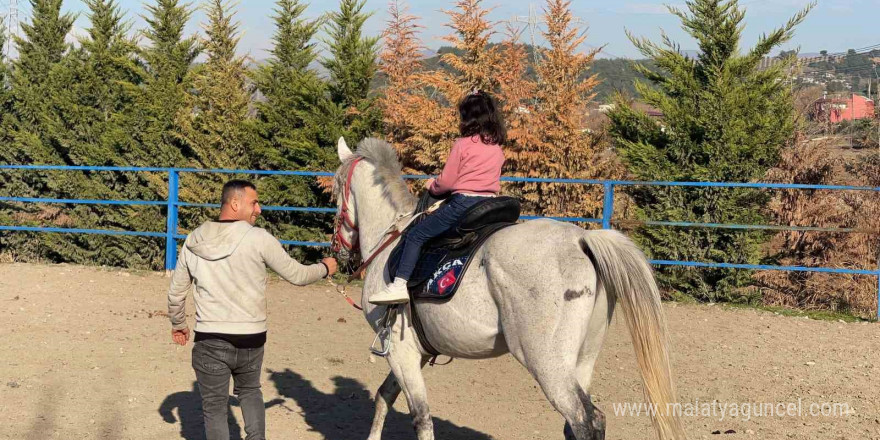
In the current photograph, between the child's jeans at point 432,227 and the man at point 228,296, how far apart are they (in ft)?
1.82

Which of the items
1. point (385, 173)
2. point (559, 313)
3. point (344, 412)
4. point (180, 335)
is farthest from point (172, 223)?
point (559, 313)

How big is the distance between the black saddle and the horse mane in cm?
51

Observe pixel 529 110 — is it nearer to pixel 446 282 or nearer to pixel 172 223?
pixel 172 223

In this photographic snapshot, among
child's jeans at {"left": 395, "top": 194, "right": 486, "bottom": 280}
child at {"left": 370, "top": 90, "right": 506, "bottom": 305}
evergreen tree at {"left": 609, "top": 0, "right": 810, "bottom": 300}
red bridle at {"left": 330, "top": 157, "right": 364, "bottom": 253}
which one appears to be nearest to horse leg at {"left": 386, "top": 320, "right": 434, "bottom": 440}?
child at {"left": 370, "top": 90, "right": 506, "bottom": 305}

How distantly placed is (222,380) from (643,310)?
1995 millimetres

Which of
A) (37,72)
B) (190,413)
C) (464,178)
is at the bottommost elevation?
(190,413)

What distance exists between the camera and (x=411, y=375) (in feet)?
13.8

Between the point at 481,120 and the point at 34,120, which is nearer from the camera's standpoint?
the point at 481,120

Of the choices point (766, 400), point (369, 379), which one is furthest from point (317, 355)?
point (766, 400)

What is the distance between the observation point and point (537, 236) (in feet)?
12.6

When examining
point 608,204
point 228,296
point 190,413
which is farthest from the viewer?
point 608,204

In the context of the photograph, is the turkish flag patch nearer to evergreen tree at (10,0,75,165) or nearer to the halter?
the halter

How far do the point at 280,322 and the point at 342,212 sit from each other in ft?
12.6

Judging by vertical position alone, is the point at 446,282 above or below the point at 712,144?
below
